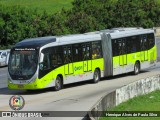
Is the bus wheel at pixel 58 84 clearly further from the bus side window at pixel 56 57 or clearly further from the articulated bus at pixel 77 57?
the bus side window at pixel 56 57

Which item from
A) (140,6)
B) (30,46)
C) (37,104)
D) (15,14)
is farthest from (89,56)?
(140,6)

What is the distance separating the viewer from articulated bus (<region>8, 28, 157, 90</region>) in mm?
28500

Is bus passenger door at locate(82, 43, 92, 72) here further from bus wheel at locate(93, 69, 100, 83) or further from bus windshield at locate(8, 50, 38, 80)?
bus windshield at locate(8, 50, 38, 80)

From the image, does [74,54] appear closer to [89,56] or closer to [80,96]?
[89,56]

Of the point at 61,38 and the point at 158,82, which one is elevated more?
the point at 61,38

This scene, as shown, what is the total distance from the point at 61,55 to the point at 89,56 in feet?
10.9

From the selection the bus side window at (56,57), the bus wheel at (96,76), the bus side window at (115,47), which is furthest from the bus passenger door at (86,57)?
the bus side window at (115,47)

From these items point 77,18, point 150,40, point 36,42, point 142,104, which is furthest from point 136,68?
point 77,18

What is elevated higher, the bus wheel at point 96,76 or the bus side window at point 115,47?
the bus side window at point 115,47

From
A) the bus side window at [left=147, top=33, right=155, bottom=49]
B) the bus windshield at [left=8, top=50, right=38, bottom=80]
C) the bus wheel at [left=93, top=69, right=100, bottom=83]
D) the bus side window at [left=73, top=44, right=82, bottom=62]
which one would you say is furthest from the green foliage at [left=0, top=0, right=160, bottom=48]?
the bus windshield at [left=8, top=50, right=38, bottom=80]

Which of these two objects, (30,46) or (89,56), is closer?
(30,46)

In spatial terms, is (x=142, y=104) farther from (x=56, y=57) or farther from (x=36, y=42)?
(x=36, y=42)

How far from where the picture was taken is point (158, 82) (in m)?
30.0

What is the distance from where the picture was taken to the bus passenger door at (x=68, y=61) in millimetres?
30625
